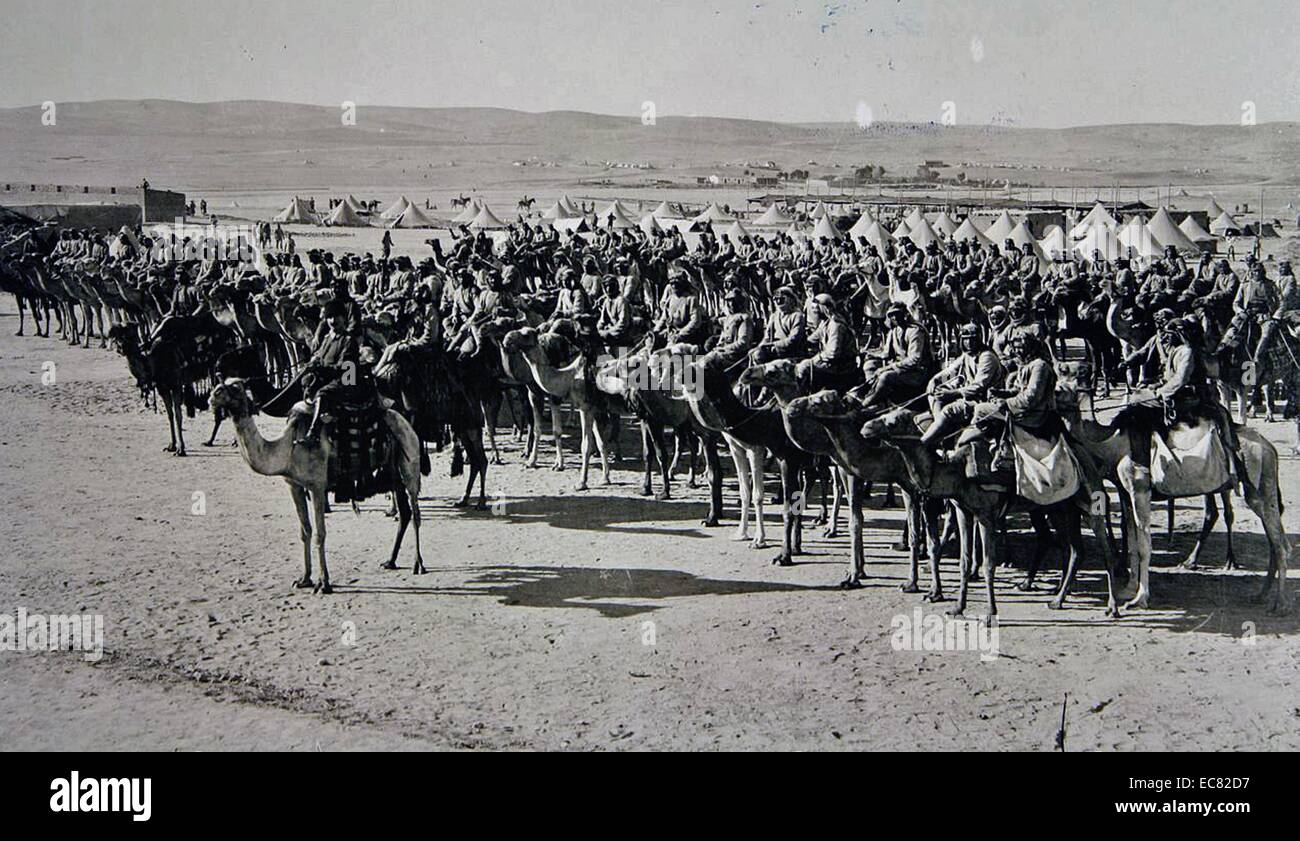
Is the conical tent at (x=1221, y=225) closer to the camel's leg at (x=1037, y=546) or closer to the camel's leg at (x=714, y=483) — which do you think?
the camel's leg at (x=714, y=483)

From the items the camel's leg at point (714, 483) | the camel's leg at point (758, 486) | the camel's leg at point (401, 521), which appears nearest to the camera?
the camel's leg at point (401, 521)

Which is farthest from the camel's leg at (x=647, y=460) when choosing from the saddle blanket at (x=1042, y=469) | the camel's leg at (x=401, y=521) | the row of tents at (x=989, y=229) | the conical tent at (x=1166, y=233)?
the conical tent at (x=1166, y=233)

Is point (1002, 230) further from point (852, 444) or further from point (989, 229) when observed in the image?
point (852, 444)

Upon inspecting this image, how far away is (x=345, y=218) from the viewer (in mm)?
59281

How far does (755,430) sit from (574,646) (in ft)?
11.8

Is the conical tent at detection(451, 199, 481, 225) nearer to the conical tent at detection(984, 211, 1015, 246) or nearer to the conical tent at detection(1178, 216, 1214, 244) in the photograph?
the conical tent at detection(984, 211, 1015, 246)

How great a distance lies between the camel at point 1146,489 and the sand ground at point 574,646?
11.1 inches

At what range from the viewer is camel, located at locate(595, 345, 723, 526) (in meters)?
14.2

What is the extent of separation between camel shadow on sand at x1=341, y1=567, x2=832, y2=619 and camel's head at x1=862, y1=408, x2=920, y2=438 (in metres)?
1.82

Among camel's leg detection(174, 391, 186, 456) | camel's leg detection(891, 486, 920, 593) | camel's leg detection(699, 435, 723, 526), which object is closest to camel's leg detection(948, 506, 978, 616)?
camel's leg detection(891, 486, 920, 593)

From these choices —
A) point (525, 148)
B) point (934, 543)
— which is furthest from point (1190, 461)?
point (525, 148)

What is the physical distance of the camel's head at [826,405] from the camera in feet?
36.1

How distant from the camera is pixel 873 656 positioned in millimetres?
9938

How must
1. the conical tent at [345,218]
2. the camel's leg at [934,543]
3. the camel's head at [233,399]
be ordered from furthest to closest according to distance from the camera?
1. the conical tent at [345,218]
2. the camel's leg at [934,543]
3. the camel's head at [233,399]
